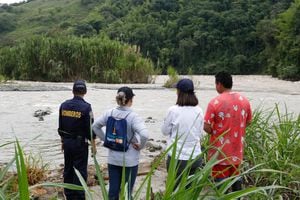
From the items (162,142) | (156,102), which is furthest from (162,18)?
(162,142)

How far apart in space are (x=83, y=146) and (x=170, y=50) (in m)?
56.6

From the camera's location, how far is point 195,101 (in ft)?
13.6

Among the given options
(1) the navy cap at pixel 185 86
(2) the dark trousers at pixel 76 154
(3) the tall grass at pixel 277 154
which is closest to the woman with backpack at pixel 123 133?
(1) the navy cap at pixel 185 86

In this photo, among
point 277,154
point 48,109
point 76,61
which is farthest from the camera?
point 76,61

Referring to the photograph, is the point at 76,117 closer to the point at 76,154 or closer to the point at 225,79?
the point at 76,154

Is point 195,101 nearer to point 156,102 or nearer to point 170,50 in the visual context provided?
point 156,102

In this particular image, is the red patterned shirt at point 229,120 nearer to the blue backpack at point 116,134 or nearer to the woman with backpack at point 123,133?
the woman with backpack at point 123,133

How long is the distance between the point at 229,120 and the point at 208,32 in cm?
5685

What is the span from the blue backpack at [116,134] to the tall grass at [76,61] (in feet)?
65.0

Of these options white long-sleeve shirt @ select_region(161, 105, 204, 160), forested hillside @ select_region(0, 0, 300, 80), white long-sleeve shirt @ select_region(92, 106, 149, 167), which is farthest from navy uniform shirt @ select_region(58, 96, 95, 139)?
forested hillside @ select_region(0, 0, 300, 80)

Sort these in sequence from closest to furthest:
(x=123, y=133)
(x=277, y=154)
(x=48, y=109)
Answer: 1. (x=123, y=133)
2. (x=277, y=154)
3. (x=48, y=109)

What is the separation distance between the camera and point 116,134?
4.02 meters

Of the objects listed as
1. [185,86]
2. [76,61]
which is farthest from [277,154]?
[76,61]

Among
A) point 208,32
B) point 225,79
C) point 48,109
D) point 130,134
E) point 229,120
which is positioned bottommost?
point 48,109
